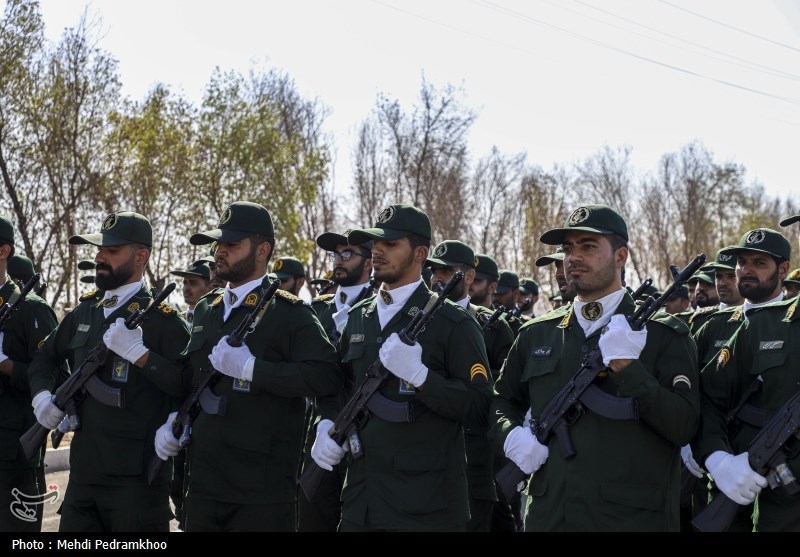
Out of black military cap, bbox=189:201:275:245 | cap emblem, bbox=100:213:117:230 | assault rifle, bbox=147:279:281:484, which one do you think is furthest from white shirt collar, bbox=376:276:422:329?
cap emblem, bbox=100:213:117:230

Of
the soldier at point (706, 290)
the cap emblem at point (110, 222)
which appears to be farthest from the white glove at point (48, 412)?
the soldier at point (706, 290)

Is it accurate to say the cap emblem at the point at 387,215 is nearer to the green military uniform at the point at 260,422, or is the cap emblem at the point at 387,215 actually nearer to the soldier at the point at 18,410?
the green military uniform at the point at 260,422

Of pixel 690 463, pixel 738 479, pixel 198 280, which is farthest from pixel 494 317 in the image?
pixel 198 280

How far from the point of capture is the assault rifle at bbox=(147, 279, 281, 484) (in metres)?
5.30

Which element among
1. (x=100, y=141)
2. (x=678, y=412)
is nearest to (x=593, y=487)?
(x=678, y=412)

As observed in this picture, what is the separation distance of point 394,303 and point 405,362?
2.03ft

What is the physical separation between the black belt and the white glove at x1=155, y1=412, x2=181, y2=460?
1.34 meters

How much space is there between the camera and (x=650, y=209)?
4666 cm

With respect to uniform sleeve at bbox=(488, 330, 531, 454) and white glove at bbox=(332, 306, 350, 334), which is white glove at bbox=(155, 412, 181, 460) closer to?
uniform sleeve at bbox=(488, 330, 531, 454)

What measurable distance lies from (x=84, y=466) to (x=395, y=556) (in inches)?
85.3

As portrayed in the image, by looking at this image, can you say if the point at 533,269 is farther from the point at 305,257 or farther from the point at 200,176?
the point at 200,176

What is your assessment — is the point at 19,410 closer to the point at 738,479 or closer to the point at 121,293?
the point at 121,293

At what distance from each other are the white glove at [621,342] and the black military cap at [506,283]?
740cm

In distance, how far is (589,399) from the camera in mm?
4180
